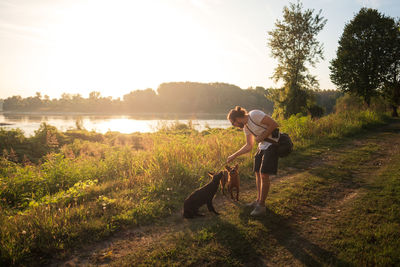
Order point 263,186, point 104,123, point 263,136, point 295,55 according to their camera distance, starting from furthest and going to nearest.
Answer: point 104,123
point 295,55
point 263,186
point 263,136

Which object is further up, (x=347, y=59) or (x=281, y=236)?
(x=347, y=59)

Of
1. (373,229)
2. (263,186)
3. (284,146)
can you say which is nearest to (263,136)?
(284,146)

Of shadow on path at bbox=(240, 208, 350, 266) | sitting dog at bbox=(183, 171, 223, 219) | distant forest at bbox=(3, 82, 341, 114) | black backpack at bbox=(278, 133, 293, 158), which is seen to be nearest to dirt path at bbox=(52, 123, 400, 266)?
shadow on path at bbox=(240, 208, 350, 266)

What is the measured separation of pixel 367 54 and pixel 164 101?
203 ft

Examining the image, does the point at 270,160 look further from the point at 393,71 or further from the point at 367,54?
the point at 393,71

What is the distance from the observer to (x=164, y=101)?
76.1 meters

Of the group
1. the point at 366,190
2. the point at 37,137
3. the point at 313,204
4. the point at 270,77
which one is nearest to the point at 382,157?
the point at 366,190

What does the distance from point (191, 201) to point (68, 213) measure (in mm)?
2264

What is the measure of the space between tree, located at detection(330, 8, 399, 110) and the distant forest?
35.6m

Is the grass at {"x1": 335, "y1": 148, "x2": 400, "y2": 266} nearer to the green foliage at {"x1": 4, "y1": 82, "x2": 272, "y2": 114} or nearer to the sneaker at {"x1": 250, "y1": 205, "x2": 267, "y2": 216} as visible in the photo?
the sneaker at {"x1": 250, "y1": 205, "x2": 267, "y2": 216}

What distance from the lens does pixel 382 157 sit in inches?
313

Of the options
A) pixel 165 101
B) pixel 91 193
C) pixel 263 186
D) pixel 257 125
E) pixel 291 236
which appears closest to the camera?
pixel 291 236

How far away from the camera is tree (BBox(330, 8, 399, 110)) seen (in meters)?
20.8

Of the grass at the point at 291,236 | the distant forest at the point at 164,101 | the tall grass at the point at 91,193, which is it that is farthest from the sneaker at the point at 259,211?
the distant forest at the point at 164,101
